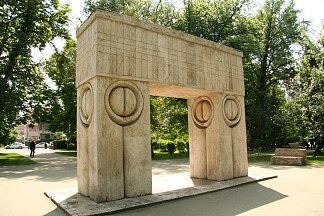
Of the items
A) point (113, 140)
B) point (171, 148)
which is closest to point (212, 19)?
point (171, 148)

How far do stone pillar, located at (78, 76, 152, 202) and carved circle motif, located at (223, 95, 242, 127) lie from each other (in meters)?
3.31

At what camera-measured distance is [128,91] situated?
6.77 m

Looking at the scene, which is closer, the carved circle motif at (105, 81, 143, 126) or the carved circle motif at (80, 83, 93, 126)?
the carved circle motif at (105, 81, 143, 126)

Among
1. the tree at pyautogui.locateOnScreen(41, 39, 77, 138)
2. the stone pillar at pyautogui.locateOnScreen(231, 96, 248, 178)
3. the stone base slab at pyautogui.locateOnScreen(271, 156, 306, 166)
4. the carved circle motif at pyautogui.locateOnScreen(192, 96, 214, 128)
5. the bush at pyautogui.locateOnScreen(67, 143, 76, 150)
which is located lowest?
the bush at pyautogui.locateOnScreen(67, 143, 76, 150)

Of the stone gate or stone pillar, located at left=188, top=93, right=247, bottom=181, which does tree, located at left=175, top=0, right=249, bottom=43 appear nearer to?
stone pillar, located at left=188, top=93, right=247, bottom=181

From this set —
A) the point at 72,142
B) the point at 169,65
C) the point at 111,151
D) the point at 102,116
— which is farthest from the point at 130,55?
the point at 72,142

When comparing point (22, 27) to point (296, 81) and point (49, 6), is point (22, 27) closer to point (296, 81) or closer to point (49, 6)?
point (49, 6)

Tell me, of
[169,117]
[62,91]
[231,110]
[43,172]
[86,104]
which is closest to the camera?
[86,104]

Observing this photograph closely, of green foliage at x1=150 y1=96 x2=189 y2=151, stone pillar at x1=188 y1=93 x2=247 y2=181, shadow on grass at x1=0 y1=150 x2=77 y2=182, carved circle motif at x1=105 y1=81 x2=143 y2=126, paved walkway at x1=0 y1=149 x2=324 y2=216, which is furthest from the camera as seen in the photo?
green foliage at x1=150 y1=96 x2=189 y2=151

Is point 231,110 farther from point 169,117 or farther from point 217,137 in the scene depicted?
point 169,117

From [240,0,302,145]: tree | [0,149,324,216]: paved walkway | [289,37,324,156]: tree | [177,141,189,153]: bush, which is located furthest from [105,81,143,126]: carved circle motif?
[177,141,189,153]: bush

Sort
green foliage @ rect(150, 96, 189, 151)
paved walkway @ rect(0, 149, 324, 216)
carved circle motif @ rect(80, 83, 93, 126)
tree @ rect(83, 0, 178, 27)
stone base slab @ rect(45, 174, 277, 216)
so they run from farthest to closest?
tree @ rect(83, 0, 178, 27) < green foliage @ rect(150, 96, 189, 151) < carved circle motif @ rect(80, 83, 93, 126) < paved walkway @ rect(0, 149, 324, 216) < stone base slab @ rect(45, 174, 277, 216)

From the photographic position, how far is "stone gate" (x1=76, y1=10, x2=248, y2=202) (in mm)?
6328

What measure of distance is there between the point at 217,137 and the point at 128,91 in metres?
3.62
